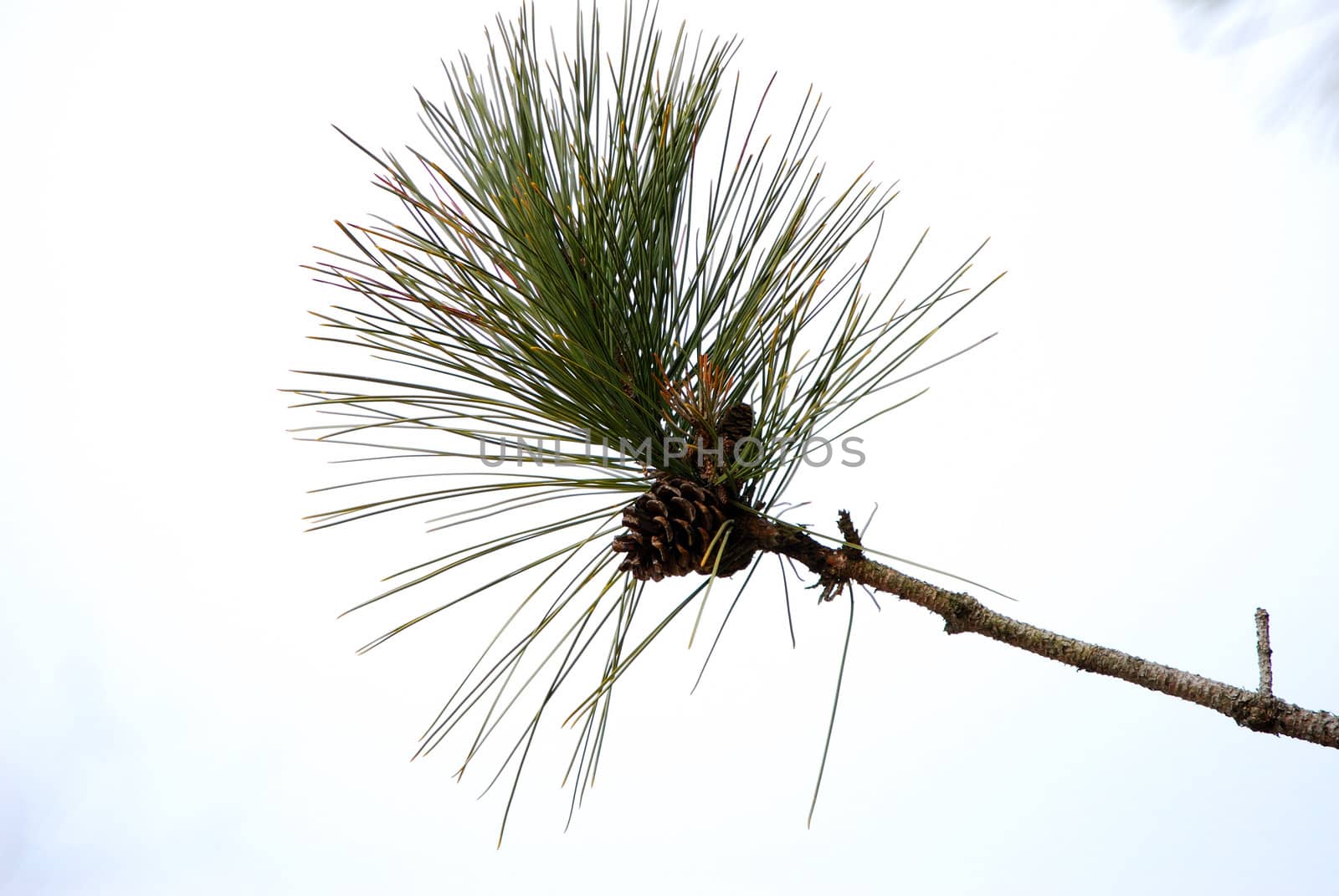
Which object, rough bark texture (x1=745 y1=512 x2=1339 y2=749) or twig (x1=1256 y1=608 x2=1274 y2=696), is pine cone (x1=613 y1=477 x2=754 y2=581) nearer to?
rough bark texture (x1=745 y1=512 x2=1339 y2=749)

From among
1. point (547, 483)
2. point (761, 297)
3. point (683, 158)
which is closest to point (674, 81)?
point (683, 158)

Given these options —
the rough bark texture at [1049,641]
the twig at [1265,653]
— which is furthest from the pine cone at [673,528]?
the twig at [1265,653]

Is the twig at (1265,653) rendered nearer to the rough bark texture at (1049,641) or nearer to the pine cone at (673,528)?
the rough bark texture at (1049,641)

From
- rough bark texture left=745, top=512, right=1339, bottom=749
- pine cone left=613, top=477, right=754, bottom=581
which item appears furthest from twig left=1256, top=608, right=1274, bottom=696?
pine cone left=613, top=477, right=754, bottom=581

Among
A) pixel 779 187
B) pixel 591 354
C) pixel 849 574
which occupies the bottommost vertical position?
pixel 849 574

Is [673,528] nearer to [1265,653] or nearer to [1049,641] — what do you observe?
[1049,641]

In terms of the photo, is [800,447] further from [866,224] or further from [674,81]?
[674,81]
